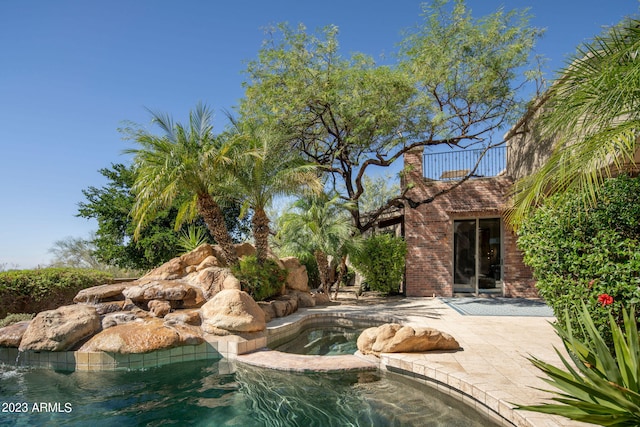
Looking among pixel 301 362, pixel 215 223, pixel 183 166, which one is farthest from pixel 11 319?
pixel 301 362

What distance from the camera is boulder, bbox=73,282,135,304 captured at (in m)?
7.70

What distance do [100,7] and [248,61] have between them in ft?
15.6

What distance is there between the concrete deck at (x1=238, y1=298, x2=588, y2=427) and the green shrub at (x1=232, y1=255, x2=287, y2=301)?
1086 mm

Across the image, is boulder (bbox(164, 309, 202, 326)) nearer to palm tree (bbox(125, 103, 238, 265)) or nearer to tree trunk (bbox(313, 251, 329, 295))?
palm tree (bbox(125, 103, 238, 265))

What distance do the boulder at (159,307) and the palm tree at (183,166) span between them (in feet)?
7.50

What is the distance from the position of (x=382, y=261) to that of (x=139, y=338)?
8865 millimetres

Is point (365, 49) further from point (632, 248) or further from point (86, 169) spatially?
point (86, 169)

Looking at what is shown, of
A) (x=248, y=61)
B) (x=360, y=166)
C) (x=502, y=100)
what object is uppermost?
(x=248, y=61)

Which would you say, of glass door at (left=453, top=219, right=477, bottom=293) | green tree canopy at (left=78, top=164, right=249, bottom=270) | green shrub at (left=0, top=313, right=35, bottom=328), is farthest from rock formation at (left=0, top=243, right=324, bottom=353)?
glass door at (left=453, top=219, right=477, bottom=293)

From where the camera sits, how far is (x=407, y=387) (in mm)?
4645

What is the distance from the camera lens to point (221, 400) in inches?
174

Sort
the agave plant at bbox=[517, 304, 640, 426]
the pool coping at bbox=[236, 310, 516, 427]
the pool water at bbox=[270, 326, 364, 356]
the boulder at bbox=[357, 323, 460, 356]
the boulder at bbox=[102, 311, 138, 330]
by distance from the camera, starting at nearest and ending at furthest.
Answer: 1. the agave plant at bbox=[517, 304, 640, 426]
2. the pool coping at bbox=[236, 310, 516, 427]
3. the boulder at bbox=[357, 323, 460, 356]
4. the boulder at bbox=[102, 311, 138, 330]
5. the pool water at bbox=[270, 326, 364, 356]

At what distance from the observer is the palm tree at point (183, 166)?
339 inches

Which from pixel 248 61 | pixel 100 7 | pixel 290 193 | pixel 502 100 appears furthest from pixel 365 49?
pixel 100 7
